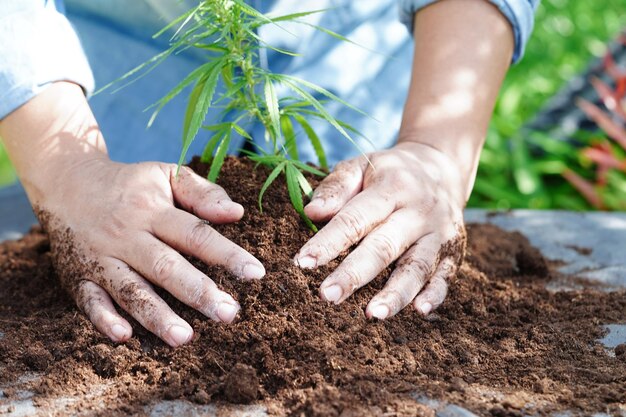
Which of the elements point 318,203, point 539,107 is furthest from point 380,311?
point 539,107

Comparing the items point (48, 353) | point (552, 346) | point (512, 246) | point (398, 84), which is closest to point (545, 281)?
point (512, 246)

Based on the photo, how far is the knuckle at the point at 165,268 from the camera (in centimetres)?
175

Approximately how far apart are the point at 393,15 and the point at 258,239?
5.61ft

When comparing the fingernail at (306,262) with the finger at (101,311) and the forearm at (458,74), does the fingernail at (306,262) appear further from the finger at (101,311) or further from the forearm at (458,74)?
the forearm at (458,74)

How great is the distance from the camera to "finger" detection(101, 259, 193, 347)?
1.68m

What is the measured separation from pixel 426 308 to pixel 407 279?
0.09 meters

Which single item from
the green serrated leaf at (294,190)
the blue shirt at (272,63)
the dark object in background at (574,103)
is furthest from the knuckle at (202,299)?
the dark object in background at (574,103)

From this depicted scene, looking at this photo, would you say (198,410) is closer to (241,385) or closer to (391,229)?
(241,385)

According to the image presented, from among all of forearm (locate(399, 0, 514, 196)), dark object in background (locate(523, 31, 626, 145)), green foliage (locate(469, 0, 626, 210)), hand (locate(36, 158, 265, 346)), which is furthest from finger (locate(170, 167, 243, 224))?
dark object in background (locate(523, 31, 626, 145))

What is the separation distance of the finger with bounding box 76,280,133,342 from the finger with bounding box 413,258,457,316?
2.41 ft

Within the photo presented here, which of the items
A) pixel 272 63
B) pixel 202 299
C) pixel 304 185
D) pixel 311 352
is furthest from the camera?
pixel 272 63

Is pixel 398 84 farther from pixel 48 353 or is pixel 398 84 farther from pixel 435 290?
pixel 48 353

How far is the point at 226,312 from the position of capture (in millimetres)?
1687

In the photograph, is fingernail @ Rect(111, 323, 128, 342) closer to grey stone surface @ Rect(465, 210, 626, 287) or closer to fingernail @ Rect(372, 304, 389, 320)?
fingernail @ Rect(372, 304, 389, 320)
